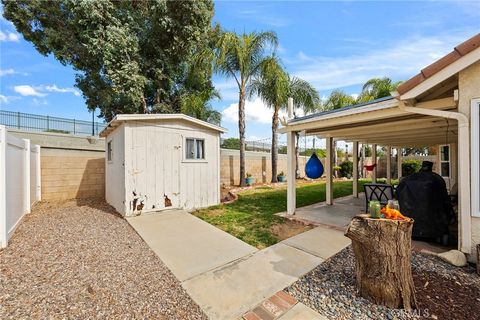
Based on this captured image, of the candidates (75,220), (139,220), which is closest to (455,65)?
(139,220)

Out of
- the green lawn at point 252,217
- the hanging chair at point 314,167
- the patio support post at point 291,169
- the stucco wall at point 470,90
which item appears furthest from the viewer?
the hanging chair at point 314,167

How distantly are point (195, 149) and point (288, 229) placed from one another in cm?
434

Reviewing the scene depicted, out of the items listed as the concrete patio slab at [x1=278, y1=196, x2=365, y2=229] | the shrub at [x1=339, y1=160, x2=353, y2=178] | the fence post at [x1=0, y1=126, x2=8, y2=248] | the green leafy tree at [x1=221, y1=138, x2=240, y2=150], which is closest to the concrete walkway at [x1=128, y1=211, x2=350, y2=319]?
the concrete patio slab at [x1=278, y1=196, x2=365, y2=229]

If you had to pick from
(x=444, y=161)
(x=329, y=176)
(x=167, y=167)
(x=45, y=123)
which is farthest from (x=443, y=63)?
(x=45, y=123)

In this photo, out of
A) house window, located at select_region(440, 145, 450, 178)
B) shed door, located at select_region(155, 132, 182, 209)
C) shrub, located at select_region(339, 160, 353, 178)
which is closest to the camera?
shed door, located at select_region(155, 132, 182, 209)

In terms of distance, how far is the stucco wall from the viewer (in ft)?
10.9

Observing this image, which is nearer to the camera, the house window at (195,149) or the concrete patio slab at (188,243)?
the concrete patio slab at (188,243)

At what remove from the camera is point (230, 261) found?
3727 millimetres

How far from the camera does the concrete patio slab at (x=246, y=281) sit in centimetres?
261

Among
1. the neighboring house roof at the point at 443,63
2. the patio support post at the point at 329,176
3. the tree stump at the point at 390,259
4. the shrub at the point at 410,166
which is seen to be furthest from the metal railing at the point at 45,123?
the shrub at the point at 410,166

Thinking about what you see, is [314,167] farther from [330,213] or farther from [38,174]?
[38,174]

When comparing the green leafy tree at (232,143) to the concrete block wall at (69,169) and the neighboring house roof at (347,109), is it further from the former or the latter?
the neighboring house roof at (347,109)

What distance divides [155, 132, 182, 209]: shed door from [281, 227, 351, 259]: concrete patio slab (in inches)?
168

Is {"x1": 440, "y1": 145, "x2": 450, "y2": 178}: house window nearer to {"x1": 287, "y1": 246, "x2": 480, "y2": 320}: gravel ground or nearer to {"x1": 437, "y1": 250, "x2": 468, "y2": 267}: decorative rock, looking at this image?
{"x1": 437, "y1": 250, "x2": 468, "y2": 267}: decorative rock
